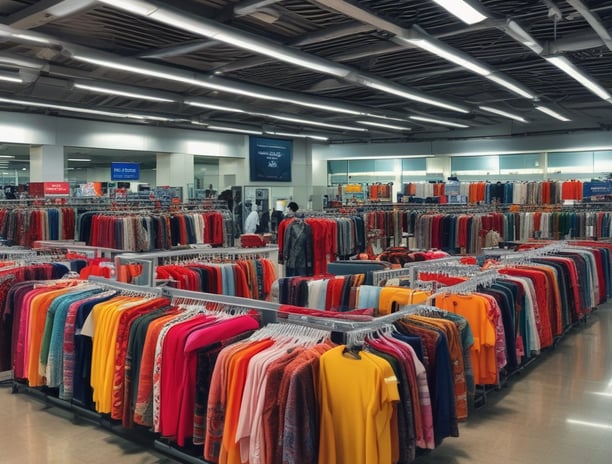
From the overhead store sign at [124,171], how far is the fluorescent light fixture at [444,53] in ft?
37.1

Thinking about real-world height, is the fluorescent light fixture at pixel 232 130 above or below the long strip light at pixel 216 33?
above

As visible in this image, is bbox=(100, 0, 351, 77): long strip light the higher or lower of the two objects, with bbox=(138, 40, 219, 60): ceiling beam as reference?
lower

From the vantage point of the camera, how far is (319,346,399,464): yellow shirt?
2.77 m

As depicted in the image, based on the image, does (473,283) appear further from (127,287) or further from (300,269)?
(300,269)

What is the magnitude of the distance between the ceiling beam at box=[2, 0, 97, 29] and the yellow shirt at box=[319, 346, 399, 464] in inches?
199

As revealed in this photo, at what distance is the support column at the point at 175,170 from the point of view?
1816 cm

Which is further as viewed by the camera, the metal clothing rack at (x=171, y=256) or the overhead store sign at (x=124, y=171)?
the overhead store sign at (x=124, y=171)

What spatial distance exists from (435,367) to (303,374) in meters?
0.97

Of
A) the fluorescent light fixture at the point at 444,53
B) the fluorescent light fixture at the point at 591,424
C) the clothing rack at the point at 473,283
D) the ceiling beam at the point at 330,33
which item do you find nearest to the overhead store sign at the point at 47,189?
the ceiling beam at the point at 330,33

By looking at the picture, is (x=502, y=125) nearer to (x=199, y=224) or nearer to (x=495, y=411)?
(x=199, y=224)

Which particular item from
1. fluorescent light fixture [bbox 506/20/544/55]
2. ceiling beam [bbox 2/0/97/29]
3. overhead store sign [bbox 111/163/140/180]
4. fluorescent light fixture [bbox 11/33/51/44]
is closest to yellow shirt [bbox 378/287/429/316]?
fluorescent light fixture [bbox 506/20/544/55]

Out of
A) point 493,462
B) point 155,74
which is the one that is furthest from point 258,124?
point 493,462

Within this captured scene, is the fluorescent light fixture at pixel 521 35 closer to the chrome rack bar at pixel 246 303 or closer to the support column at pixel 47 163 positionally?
the chrome rack bar at pixel 246 303

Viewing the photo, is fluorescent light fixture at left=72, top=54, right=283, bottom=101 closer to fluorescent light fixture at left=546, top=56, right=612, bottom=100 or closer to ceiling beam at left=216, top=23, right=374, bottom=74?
ceiling beam at left=216, top=23, right=374, bottom=74
